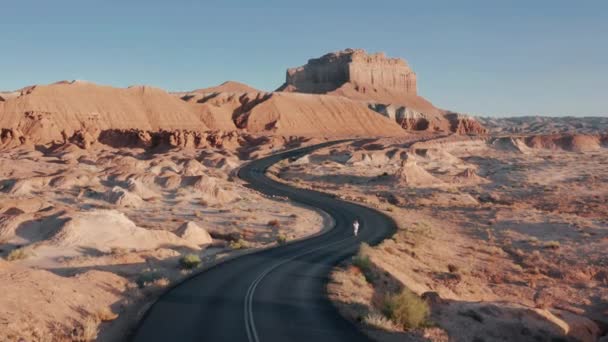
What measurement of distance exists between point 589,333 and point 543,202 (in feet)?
154

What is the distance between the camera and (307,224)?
147 ft

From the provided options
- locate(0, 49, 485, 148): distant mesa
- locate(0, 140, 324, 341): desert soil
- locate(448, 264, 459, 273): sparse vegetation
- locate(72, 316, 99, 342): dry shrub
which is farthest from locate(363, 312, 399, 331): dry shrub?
locate(0, 49, 485, 148): distant mesa

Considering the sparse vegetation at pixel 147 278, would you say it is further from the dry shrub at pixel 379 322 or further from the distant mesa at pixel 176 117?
the distant mesa at pixel 176 117

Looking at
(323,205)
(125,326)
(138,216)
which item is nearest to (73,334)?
(125,326)

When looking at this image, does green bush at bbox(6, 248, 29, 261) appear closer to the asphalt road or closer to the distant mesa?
the asphalt road

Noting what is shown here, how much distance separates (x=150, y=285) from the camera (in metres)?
20.7

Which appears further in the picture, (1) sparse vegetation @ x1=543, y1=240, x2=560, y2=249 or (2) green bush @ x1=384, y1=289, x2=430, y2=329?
(1) sparse vegetation @ x1=543, y1=240, x2=560, y2=249

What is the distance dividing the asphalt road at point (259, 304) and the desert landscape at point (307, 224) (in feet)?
2.97

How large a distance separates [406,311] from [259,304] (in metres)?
5.17

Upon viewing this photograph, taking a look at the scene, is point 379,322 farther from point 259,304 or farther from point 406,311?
point 259,304

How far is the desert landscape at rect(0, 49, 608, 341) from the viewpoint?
57.3 ft

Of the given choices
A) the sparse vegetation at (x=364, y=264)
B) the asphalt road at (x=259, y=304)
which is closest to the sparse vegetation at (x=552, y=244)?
the asphalt road at (x=259, y=304)

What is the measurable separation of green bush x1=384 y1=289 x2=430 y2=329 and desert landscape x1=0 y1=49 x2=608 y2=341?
53 millimetres

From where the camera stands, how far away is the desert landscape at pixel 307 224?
17.5 metres
